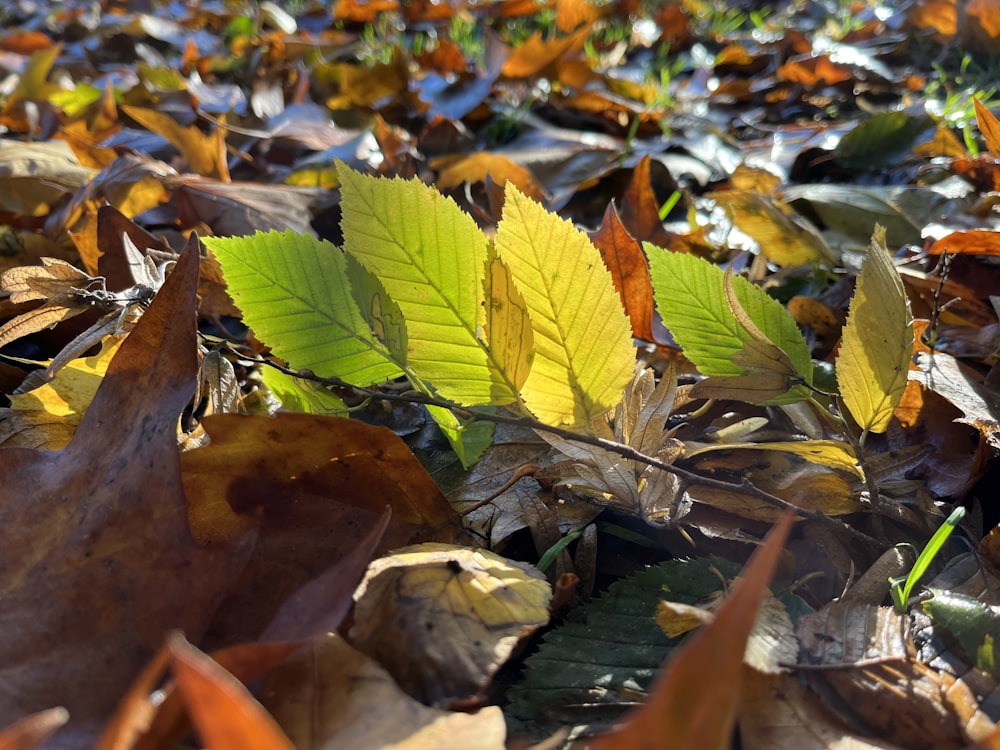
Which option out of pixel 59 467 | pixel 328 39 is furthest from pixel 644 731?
pixel 328 39

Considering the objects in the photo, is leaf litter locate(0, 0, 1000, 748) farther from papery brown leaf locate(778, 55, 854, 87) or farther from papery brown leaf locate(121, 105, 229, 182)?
papery brown leaf locate(778, 55, 854, 87)

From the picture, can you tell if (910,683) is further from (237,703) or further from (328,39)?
(328,39)

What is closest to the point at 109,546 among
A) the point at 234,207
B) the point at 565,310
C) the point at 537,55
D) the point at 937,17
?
the point at 565,310

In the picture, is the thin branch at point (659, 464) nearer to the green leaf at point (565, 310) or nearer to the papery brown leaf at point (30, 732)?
Result: the green leaf at point (565, 310)

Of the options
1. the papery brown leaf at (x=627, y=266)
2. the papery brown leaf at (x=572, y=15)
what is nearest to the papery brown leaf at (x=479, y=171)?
the papery brown leaf at (x=627, y=266)

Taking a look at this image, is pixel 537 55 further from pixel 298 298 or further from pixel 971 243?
pixel 298 298
